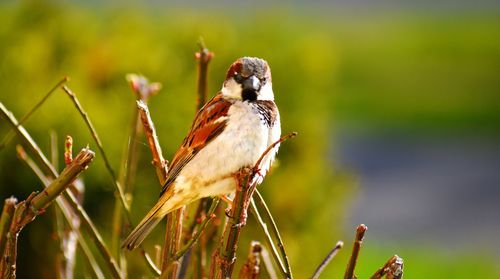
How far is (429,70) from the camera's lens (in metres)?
12.9

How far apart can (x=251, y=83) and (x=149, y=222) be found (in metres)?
0.33

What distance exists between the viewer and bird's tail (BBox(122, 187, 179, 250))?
5.10 ft

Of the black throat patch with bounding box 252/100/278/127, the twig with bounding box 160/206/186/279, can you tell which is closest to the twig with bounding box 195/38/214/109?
the black throat patch with bounding box 252/100/278/127

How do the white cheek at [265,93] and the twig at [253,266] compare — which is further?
the white cheek at [265,93]

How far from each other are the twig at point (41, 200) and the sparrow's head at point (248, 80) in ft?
1.91

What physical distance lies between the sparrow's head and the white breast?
0.08 feet

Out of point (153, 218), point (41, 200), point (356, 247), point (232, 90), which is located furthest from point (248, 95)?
point (41, 200)

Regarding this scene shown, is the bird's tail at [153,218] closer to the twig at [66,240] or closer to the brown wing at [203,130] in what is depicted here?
the brown wing at [203,130]

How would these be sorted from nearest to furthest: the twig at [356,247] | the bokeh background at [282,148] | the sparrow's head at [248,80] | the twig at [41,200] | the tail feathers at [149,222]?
the twig at [41,200] < the twig at [356,247] < the tail feathers at [149,222] < the sparrow's head at [248,80] < the bokeh background at [282,148]

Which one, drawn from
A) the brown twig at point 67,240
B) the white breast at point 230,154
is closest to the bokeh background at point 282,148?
the brown twig at point 67,240

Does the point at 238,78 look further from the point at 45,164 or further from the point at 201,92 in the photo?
the point at 45,164

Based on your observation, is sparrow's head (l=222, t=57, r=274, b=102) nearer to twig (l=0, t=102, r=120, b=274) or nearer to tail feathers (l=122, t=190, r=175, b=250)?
tail feathers (l=122, t=190, r=175, b=250)

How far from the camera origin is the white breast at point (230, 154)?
64.3 inches

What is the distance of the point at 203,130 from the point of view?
1.74 meters
